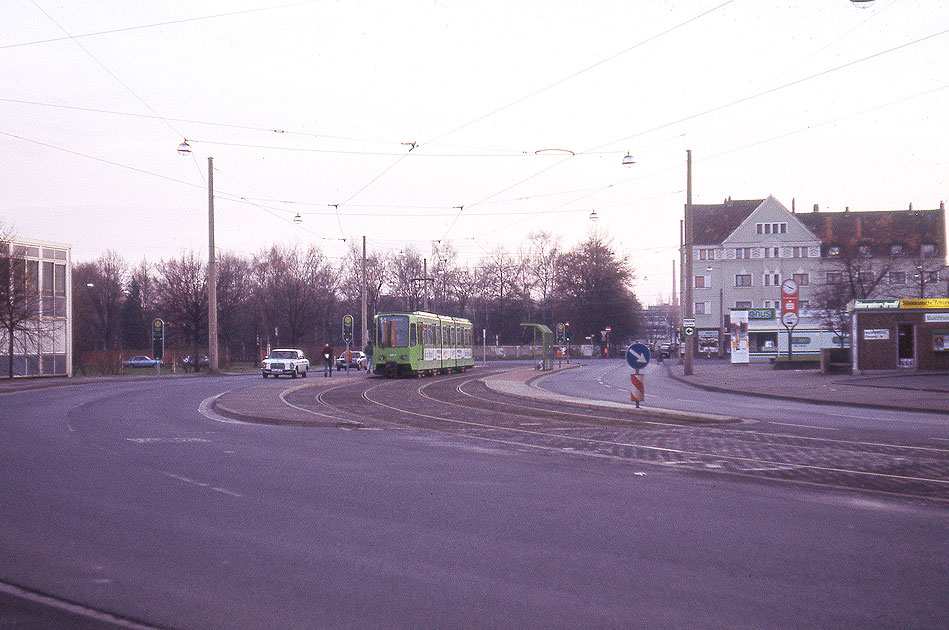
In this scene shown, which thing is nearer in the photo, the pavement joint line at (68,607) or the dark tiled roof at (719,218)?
the pavement joint line at (68,607)

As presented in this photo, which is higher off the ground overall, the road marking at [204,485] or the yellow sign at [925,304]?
the yellow sign at [925,304]

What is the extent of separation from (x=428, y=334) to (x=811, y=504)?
3541 cm

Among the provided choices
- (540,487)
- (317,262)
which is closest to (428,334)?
(540,487)

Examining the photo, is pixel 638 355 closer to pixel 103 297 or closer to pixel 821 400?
pixel 821 400

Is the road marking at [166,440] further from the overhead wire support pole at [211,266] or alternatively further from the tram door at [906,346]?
the overhead wire support pole at [211,266]

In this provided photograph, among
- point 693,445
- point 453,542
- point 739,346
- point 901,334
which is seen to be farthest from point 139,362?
point 453,542

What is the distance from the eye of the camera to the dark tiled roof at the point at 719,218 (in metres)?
88.9

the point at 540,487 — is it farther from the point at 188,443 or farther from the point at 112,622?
the point at 188,443

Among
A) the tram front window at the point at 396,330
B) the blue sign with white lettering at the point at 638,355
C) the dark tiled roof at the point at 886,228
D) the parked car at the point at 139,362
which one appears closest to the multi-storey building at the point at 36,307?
the tram front window at the point at 396,330

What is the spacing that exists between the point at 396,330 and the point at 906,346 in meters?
22.7

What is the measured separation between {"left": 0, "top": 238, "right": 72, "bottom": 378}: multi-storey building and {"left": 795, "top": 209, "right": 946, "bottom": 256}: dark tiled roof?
67833 millimetres

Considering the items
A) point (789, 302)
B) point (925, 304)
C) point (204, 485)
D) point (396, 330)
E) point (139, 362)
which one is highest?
point (789, 302)

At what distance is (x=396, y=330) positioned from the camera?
40125 mm

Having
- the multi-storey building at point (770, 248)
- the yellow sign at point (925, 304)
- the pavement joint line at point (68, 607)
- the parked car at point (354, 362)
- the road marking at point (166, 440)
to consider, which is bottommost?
the parked car at point (354, 362)
